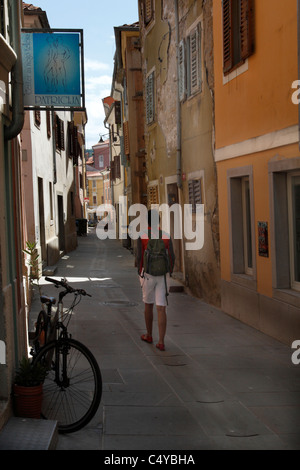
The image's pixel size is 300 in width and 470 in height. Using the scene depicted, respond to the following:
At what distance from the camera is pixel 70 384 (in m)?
5.22

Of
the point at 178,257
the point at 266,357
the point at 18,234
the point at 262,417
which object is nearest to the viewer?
the point at 262,417

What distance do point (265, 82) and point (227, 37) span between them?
6.07 ft

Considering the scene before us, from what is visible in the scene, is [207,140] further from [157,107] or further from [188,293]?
[157,107]

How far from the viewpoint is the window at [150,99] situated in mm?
Answer: 16953

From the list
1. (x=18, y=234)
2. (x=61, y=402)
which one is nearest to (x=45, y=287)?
(x=18, y=234)

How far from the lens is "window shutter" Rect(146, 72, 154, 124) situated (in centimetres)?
1695

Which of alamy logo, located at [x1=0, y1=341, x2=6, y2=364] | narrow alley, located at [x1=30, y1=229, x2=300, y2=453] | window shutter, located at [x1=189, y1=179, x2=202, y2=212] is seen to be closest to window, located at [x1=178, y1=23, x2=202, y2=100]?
window shutter, located at [x1=189, y1=179, x2=202, y2=212]

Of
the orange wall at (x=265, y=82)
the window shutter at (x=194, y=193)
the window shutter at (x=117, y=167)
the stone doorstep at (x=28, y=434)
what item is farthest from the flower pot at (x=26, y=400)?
the window shutter at (x=117, y=167)

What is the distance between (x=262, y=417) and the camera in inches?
209

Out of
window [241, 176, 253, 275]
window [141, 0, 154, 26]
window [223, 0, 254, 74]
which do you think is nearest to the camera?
window [223, 0, 254, 74]

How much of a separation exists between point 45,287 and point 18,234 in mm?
8038

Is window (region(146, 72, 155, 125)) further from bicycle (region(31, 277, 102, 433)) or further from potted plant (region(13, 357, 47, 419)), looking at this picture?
potted plant (region(13, 357, 47, 419))

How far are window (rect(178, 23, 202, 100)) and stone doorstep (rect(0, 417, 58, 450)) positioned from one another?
862 cm

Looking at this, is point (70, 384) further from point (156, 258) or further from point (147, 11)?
point (147, 11)
